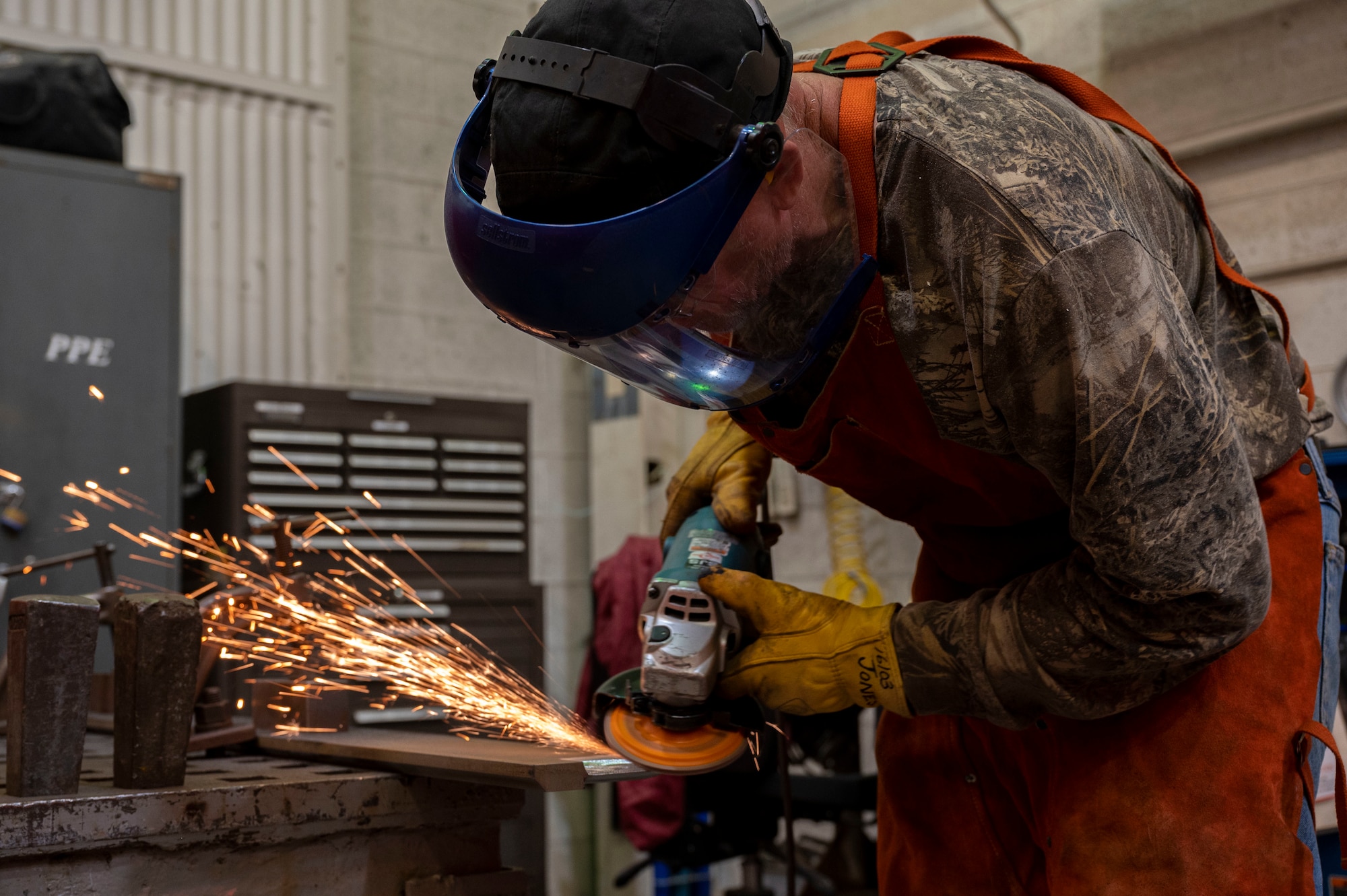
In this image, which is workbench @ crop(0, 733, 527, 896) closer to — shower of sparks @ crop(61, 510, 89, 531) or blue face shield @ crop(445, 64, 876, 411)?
blue face shield @ crop(445, 64, 876, 411)

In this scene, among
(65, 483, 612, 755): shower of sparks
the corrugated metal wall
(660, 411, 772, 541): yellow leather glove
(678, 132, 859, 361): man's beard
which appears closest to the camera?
(678, 132, 859, 361): man's beard

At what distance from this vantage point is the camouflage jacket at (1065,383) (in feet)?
3.16

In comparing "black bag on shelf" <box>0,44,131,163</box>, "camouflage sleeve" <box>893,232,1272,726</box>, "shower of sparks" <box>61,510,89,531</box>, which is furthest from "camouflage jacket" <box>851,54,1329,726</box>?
"black bag on shelf" <box>0,44,131,163</box>

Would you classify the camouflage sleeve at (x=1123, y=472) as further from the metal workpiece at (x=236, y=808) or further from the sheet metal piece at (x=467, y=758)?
the metal workpiece at (x=236, y=808)

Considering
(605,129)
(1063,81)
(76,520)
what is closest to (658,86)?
(605,129)

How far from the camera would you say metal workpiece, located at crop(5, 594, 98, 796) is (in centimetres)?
129

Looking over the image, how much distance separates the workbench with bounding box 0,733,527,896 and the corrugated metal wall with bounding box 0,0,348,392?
3.02m

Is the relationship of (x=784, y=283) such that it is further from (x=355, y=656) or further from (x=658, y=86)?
(x=355, y=656)

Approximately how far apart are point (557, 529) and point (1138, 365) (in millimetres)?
4413

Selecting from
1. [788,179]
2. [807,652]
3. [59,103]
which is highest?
[59,103]

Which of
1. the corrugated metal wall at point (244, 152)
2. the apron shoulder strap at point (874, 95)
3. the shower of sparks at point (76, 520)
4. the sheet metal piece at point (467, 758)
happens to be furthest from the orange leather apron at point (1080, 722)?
the corrugated metal wall at point (244, 152)

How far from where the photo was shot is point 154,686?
4.60 ft

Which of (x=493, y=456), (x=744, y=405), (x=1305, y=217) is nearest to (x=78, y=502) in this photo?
(x=493, y=456)

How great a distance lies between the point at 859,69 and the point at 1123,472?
1.57ft
